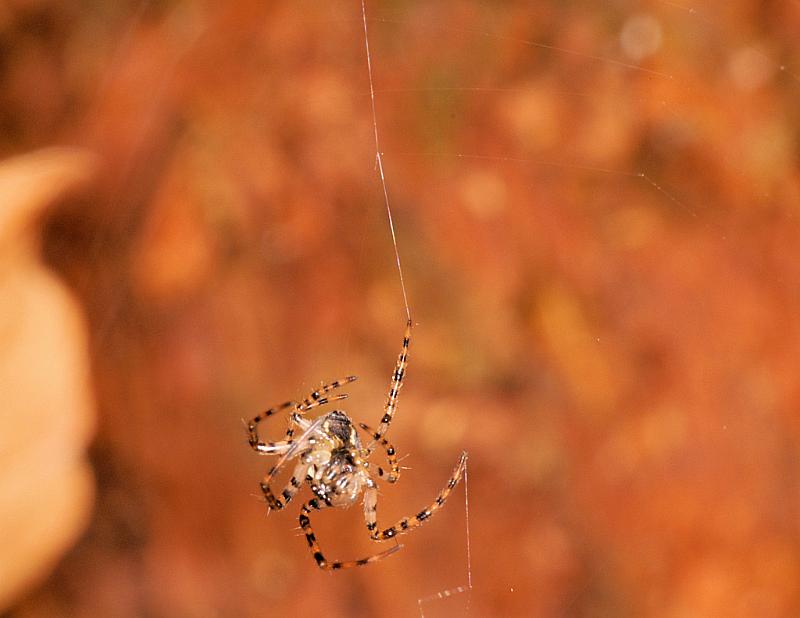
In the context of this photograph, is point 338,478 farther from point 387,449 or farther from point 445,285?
point 445,285

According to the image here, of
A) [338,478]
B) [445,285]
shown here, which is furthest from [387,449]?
[445,285]

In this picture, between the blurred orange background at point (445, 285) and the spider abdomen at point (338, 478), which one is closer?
the spider abdomen at point (338, 478)

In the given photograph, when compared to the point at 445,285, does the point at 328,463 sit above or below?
below

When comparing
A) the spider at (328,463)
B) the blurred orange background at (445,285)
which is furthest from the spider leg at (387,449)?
the blurred orange background at (445,285)

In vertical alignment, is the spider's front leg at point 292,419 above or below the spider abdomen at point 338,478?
above

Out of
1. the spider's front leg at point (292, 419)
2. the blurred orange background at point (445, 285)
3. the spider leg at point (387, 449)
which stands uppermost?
the blurred orange background at point (445, 285)

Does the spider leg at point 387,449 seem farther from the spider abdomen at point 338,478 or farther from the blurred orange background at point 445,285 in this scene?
the blurred orange background at point 445,285

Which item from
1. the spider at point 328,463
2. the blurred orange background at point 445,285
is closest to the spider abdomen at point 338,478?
the spider at point 328,463

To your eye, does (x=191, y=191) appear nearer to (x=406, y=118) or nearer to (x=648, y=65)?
(x=406, y=118)

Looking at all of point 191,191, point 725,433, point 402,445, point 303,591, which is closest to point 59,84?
point 191,191

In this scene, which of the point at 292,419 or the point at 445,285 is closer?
the point at 292,419
